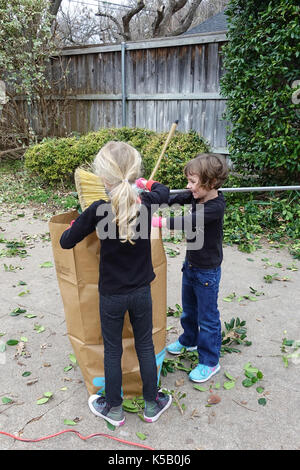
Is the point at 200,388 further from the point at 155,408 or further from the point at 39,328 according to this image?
the point at 39,328

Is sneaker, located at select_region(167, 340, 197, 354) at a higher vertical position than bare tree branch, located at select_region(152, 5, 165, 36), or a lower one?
lower

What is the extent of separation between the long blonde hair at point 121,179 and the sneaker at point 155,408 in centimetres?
92

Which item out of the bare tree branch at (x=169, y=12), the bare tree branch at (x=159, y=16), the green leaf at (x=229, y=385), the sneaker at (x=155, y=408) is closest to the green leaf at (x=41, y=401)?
the sneaker at (x=155, y=408)

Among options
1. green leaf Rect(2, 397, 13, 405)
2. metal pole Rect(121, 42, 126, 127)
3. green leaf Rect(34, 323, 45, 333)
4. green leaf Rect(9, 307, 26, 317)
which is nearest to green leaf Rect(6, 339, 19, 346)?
green leaf Rect(34, 323, 45, 333)

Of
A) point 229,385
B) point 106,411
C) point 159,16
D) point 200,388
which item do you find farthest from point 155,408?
point 159,16

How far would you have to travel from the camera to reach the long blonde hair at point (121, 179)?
1.60m

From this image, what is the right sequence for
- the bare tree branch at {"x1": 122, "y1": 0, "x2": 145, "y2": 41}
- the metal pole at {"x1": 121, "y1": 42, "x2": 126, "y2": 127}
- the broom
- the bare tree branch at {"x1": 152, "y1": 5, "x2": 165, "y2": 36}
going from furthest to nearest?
1. the bare tree branch at {"x1": 152, "y1": 5, "x2": 165, "y2": 36}
2. the bare tree branch at {"x1": 122, "y1": 0, "x2": 145, "y2": 41}
3. the metal pole at {"x1": 121, "y1": 42, "x2": 126, "y2": 127}
4. the broom

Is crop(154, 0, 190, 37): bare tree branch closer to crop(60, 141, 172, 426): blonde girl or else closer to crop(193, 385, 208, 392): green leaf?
crop(60, 141, 172, 426): blonde girl

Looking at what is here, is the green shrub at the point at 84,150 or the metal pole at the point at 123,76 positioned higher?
the metal pole at the point at 123,76

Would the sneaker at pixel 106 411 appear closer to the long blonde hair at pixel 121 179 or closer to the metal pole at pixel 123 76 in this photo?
the long blonde hair at pixel 121 179

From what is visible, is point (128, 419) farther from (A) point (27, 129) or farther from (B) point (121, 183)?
(A) point (27, 129)

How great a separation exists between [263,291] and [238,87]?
289 centimetres

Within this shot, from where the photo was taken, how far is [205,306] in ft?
7.18

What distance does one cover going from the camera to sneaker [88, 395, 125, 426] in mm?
1927
